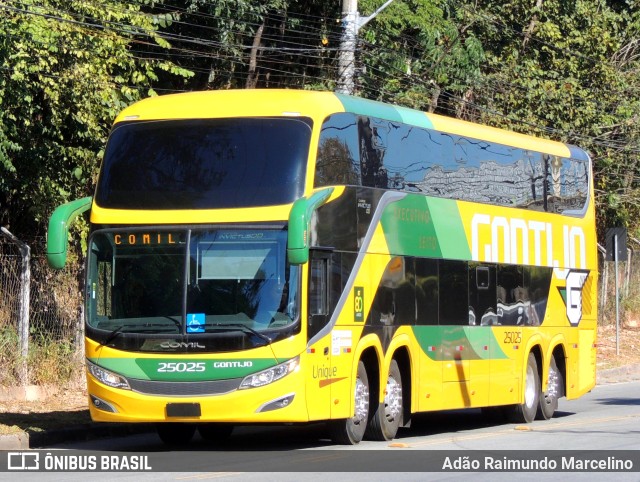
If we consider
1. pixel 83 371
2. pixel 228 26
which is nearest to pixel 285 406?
pixel 83 371

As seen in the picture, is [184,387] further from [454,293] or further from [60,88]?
[60,88]

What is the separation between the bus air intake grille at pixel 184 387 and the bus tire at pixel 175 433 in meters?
1.80

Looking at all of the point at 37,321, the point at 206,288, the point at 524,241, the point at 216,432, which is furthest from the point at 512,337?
the point at 37,321

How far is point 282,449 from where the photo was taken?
14953 millimetres

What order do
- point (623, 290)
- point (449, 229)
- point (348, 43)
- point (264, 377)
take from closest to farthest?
point (264, 377), point (449, 229), point (348, 43), point (623, 290)

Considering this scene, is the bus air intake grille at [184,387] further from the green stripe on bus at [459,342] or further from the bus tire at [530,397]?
the bus tire at [530,397]

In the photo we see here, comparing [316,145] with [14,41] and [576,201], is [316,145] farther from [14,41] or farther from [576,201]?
[576,201]

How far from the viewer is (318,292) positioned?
47.0 feet

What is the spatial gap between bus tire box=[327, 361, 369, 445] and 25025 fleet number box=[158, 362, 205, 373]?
2147mm

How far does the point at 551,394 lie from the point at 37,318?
27.9 feet

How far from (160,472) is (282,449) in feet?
9.31

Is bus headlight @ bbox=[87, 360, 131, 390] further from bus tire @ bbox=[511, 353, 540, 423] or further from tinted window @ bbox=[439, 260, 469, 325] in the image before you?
bus tire @ bbox=[511, 353, 540, 423]

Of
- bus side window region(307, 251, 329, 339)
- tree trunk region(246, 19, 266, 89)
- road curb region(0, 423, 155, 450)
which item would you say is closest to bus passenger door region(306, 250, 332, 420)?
bus side window region(307, 251, 329, 339)

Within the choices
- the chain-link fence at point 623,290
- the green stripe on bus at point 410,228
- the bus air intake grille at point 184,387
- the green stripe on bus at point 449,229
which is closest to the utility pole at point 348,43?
the green stripe on bus at point 449,229
